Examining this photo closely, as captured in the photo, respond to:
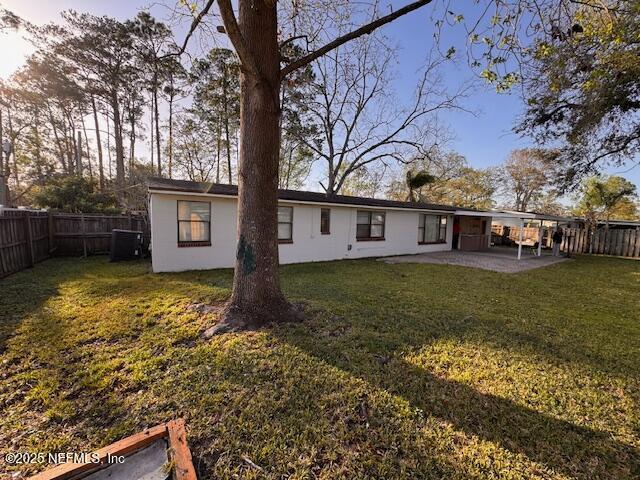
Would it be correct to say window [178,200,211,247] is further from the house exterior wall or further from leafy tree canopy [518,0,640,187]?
leafy tree canopy [518,0,640,187]

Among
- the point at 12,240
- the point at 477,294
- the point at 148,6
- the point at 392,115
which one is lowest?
the point at 477,294

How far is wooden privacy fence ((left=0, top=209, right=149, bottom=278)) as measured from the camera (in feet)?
21.9

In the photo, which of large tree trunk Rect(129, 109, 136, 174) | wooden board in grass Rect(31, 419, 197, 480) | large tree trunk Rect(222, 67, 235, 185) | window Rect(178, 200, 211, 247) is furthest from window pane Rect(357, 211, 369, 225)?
large tree trunk Rect(129, 109, 136, 174)

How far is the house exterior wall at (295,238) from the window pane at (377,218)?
0.75 feet

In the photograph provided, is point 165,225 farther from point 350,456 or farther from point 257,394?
point 350,456

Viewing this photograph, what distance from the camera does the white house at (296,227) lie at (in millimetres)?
7465

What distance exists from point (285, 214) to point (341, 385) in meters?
7.26

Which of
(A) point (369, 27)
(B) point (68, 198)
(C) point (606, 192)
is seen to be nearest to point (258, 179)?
(A) point (369, 27)

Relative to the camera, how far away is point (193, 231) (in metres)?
7.91

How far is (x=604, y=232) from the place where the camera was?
600 inches

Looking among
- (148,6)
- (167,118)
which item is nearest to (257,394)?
(148,6)

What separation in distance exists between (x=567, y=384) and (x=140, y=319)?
5489 millimetres

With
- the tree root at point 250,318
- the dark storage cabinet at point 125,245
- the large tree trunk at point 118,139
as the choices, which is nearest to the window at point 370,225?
the tree root at point 250,318

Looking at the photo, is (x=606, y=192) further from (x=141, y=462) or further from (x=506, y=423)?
(x=141, y=462)
